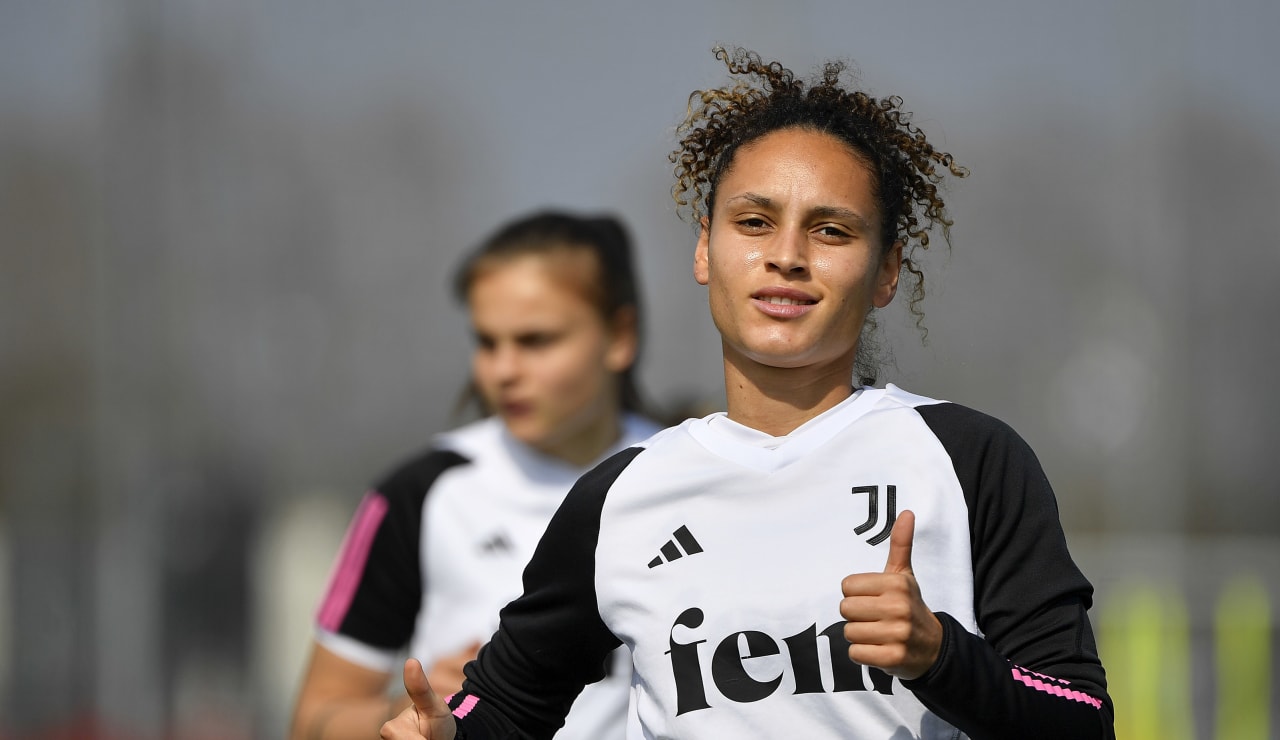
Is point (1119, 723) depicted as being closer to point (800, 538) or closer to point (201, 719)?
point (201, 719)

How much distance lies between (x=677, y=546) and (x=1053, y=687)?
385 mm

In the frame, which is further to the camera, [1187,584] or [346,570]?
[1187,584]

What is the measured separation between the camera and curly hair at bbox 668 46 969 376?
62.0 inches

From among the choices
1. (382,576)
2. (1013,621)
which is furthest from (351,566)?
(1013,621)

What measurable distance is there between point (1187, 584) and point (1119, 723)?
125 centimetres

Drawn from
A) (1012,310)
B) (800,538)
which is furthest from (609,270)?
(1012,310)

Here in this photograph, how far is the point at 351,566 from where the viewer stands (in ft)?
9.34

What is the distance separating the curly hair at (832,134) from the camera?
5.16ft

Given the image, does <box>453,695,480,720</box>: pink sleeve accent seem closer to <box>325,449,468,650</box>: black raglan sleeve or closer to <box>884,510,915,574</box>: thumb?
<box>884,510,915,574</box>: thumb

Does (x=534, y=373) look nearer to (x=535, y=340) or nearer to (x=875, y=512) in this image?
(x=535, y=340)

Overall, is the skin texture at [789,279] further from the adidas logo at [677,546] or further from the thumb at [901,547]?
the thumb at [901,547]

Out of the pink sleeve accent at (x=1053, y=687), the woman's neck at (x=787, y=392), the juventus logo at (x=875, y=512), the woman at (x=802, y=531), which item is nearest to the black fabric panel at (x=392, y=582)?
the woman at (x=802, y=531)

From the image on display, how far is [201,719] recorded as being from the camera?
704 cm

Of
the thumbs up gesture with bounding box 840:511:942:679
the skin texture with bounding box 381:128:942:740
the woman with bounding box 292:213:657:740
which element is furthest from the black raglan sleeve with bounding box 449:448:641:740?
the woman with bounding box 292:213:657:740
